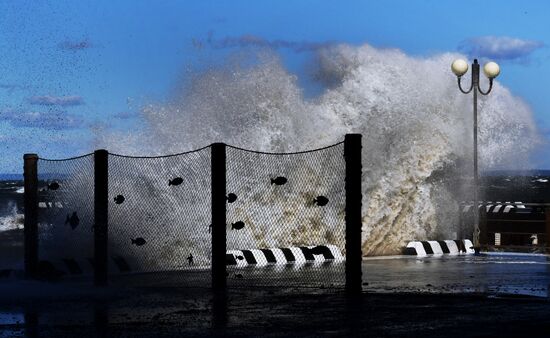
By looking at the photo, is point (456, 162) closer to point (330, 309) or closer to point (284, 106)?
point (284, 106)

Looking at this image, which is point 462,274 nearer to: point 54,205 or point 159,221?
point 159,221

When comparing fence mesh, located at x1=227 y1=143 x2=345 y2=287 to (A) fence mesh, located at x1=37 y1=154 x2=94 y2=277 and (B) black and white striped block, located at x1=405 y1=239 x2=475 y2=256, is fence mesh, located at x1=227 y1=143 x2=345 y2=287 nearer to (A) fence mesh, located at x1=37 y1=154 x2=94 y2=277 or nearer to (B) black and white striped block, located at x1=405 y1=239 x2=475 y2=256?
(B) black and white striped block, located at x1=405 y1=239 x2=475 y2=256

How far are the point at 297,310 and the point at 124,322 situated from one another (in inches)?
86.7

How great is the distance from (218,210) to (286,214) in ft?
32.0

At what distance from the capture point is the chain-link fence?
64.1 feet

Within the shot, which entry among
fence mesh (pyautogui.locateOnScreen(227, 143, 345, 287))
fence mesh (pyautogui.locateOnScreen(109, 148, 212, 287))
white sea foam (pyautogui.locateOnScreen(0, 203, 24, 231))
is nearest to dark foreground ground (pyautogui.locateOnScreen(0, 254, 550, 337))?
fence mesh (pyautogui.locateOnScreen(109, 148, 212, 287))

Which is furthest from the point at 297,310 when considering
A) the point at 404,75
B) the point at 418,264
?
the point at 404,75

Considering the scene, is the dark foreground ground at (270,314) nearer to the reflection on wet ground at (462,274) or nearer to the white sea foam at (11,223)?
the reflection on wet ground at (462,274)

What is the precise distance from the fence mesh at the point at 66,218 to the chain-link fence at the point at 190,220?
3 centimetres

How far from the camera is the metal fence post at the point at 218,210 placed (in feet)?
57.5

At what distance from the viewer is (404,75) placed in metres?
36.5

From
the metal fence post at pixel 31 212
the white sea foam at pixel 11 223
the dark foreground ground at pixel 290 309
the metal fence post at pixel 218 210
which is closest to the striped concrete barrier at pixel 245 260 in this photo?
the metal fence post at pixel 31 212

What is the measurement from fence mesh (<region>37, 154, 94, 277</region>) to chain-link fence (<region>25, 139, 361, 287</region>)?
0.03 meters

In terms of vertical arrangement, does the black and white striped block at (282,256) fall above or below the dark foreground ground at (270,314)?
above
